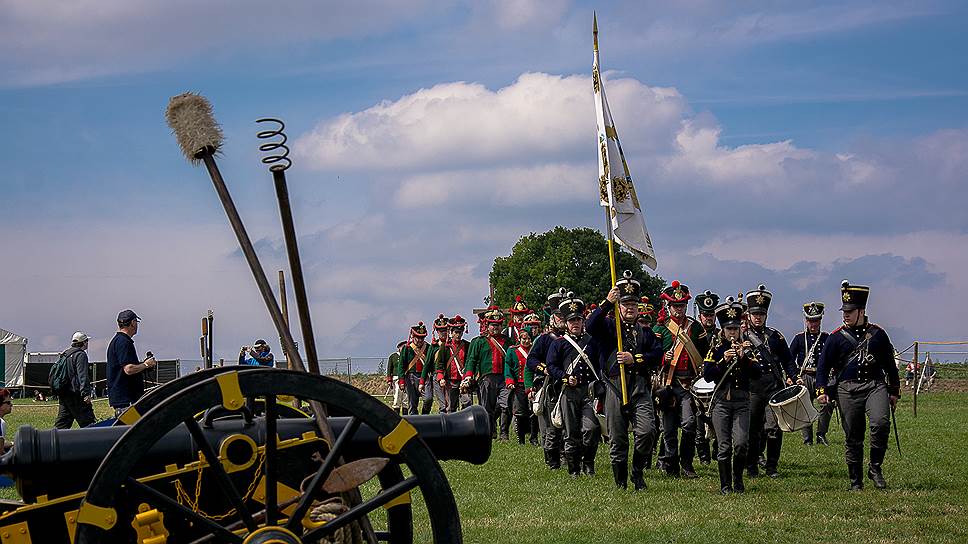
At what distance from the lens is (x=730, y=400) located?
38.9 ft

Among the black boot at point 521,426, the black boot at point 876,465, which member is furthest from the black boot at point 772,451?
the black boot at point 521,426

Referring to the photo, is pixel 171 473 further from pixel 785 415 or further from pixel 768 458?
pixel 768 458

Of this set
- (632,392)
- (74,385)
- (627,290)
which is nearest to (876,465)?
(632,392)

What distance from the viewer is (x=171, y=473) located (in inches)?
184

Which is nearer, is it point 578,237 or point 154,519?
point 154,519

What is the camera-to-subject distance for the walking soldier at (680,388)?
511 inches

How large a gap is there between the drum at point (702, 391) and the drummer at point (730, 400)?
951mm

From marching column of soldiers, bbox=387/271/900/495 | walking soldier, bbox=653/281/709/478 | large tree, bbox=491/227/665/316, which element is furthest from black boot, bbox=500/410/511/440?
large tree, bbox=491/227/665/316

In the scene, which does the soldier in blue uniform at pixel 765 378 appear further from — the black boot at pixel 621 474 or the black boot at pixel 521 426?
the black boot at pixel 521 426

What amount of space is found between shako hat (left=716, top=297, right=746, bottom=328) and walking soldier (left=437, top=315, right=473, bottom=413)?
869cm

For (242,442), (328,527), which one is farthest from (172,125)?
(328,527)

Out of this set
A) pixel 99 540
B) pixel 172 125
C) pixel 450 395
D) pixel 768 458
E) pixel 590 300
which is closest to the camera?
pixel 99 540

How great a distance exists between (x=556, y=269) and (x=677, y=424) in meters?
45.3

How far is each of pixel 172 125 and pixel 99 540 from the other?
209 centimetres
